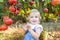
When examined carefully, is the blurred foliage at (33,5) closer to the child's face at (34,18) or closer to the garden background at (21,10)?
the garden background at (21,10)

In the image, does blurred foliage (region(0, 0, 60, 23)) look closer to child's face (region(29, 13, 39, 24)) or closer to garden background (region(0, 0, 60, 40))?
garden background (region(0, 0, 60, 40))

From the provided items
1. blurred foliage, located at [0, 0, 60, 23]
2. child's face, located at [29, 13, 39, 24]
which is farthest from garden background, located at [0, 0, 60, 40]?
child's face, located at [29, 13, 39, 24]

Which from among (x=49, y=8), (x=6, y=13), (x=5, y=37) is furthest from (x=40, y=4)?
(x=5, y=37)

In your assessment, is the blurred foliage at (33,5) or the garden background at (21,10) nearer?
the garden background at (21,10)

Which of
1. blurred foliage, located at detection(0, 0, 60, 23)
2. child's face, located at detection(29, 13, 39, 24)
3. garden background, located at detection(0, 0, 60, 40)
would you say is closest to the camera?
garden background, located at detection(0, 0, 60, 40)

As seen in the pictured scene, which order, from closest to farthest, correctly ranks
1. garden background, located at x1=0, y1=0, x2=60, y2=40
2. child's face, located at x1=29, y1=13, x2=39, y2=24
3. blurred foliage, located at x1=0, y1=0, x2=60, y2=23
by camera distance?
1. garden background, located at x1=0, y1=0, x2=60, y2=40
2. blurred foliage, located at x1=0, y1=0, x2=60, y2=23
3. child's face, located at x1=29, y1=13, x2=39, y2=24

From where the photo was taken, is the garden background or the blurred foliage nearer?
the garden background

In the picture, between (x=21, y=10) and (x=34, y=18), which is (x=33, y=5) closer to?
(x=21, y=10)

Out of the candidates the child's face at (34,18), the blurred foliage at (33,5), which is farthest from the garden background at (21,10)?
the child's face at (34,18)

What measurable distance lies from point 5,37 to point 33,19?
1.83 metres

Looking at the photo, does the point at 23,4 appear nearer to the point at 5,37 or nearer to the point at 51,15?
the point at 51,15

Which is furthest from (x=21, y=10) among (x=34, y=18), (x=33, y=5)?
(x=34, y=18)

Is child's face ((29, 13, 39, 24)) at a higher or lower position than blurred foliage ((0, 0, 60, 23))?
lower

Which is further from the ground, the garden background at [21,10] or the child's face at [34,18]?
the garden background at [21,10]
